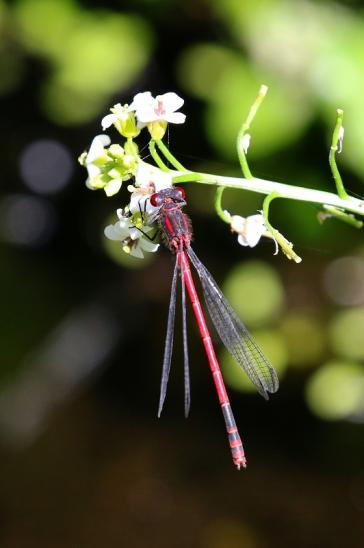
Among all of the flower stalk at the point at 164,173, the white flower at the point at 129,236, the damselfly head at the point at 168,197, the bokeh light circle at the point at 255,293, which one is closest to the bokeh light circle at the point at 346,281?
the bokeh light circle at the point at 255,293

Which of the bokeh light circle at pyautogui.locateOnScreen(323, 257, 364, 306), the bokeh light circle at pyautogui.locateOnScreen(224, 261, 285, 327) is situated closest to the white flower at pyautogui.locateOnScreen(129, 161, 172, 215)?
the bokeh light circle at pyautogui.locateOnScreen(224, 261, 285, 327)

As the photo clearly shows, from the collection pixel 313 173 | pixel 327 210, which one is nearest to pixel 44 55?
pixel 313 173

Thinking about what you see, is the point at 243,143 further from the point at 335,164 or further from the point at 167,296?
the point at 167,296

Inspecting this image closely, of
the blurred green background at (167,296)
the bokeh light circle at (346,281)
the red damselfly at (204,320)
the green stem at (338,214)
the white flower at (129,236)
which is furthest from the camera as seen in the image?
the bokeh light circle at (346,281)

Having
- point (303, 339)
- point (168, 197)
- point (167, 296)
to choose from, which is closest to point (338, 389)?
→ point (303, 339)

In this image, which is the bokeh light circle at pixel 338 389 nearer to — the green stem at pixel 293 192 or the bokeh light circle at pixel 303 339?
the bokeh light circle at pixel 303 339

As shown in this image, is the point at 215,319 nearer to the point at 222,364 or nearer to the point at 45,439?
the point at 222,364
